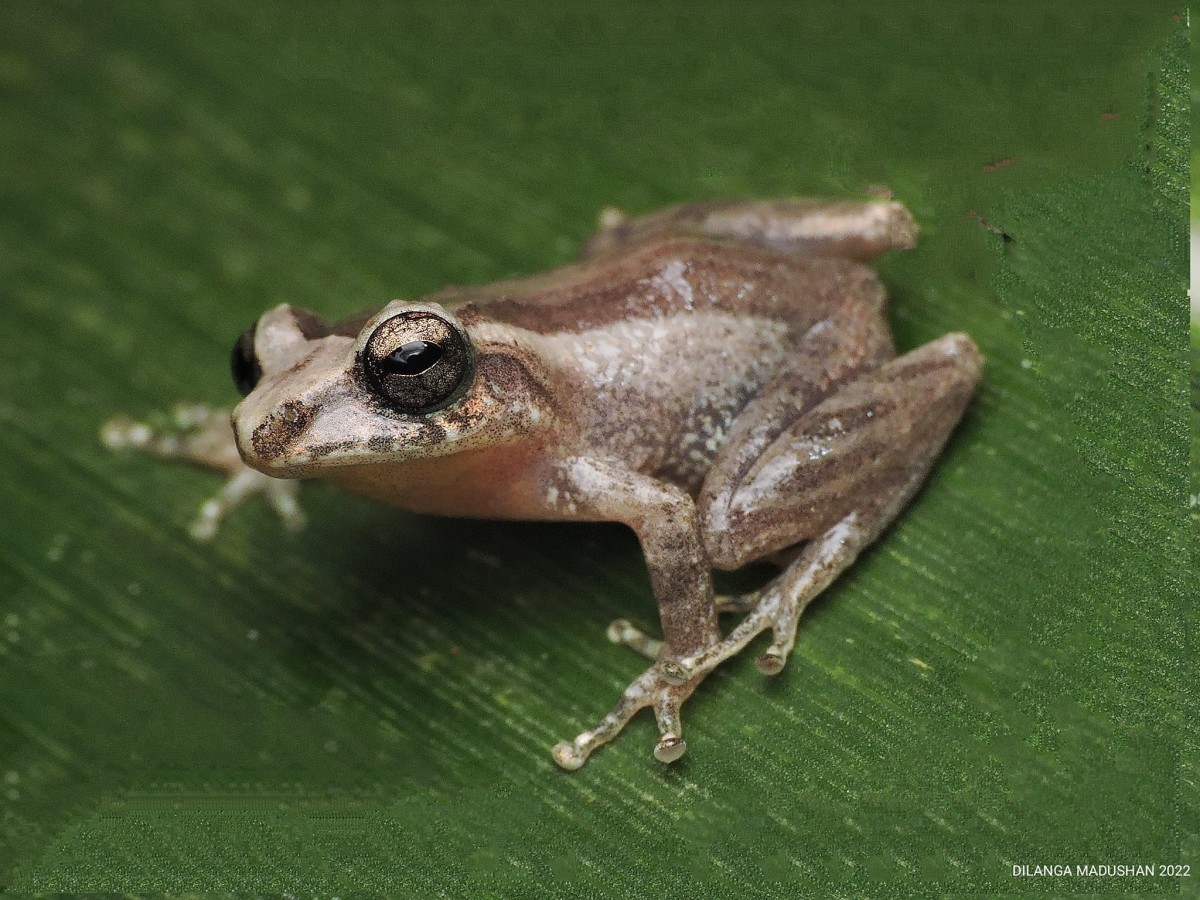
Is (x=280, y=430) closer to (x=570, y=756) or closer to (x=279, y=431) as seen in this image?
(x=279, y=431)

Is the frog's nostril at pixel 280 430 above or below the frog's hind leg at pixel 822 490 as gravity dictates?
below

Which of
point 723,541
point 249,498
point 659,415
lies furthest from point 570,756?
point 249,498

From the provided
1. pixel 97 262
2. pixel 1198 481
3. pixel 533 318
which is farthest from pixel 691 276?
pixel 97 262

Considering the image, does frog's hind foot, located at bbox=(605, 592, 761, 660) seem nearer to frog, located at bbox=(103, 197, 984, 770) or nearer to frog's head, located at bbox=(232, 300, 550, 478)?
frog, located at bbox=(103, 197, 984, 770)

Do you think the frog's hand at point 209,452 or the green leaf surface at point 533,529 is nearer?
the green leaf surface at point 533,529

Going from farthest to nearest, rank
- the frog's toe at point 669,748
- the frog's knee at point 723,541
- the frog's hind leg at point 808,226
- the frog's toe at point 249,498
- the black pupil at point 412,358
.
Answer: the frog's toe at point 249,498 < the frog's hind leg at point 808,226 < the frog's knee at point 723,541 < the frog's toe at point 669,748 < the black pupil at point 412,358

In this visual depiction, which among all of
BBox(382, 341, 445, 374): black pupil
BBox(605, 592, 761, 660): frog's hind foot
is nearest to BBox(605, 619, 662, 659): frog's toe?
BBox(605, 592, 761, 660): frog's hind foot

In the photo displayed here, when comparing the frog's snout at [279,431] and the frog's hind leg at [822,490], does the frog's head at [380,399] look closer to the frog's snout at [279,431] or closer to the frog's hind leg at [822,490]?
the frog's snout at [279,431]

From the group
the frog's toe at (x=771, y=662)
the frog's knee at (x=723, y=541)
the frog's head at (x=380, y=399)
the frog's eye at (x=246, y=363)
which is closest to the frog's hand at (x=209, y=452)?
the frog's eye at (x=246, y=363)

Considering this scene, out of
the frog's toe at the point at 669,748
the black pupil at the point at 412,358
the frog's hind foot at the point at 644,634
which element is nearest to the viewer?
the black pupil at the point at 412,358
